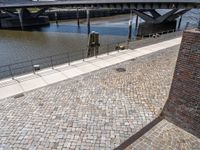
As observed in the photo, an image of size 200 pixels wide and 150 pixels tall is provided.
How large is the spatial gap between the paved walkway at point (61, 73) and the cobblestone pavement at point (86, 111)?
0.80m

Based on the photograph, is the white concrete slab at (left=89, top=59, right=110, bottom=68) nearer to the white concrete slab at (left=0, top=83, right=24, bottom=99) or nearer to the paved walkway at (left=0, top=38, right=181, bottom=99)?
the paved walkway at (left=0, top=38, right=181, bottom=99)

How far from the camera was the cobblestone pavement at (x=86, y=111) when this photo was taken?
730 centimetres

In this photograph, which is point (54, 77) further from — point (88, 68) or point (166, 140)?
point (166, 140)

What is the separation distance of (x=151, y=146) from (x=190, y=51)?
3806mm

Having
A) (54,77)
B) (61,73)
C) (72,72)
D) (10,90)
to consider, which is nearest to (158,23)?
(72,72)

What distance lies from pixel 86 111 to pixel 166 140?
377 cm

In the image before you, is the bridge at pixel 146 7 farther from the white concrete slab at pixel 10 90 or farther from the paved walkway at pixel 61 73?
the white concrete slab at pixel 10 90

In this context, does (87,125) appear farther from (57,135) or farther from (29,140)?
(29,140)

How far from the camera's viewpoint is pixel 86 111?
29.8ft

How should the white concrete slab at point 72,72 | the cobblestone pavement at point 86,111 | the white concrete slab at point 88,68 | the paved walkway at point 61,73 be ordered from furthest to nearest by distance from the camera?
the white concrete slab at point 88,68
the white concrete slab at point 72,72
the paved walkway at point 61,73
the cobblestone pavement at point 86,111

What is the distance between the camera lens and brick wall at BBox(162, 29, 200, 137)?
23.0 feet

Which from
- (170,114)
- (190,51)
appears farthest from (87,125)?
(190,51)

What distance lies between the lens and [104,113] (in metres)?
8.90

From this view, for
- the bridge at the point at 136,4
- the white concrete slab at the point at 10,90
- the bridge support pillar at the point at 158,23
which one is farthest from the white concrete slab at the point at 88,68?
the bridge support pillar at the point at 158,23
